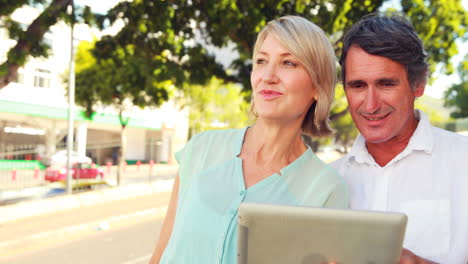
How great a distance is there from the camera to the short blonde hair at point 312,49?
180cm

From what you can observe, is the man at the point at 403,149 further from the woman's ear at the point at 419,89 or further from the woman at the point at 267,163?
the woman at the point at 267,163

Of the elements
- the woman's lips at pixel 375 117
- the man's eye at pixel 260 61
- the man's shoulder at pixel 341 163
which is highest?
the man's eye at pixel 260 61

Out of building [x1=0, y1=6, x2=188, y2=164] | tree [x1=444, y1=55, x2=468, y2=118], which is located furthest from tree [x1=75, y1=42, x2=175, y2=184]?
tree [x1=444, y1=55, x2=468, y2=118]

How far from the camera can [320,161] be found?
6.35 ft

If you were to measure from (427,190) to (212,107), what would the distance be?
113 feet

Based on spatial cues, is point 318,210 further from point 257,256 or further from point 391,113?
point 391,113

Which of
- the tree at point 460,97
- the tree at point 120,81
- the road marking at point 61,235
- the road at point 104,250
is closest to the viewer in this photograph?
the road at point 104,250

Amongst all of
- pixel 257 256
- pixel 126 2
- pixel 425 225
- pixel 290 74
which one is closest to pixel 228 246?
pixel 257 256

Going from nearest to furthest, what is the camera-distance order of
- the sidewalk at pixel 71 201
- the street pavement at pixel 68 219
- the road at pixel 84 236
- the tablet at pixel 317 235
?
the tablet at pixel 317 235 < the road at pixel 84 236 < the street pavement at pixel 68 219 < the sidewalk at pixel 71 201

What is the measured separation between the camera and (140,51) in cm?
1165

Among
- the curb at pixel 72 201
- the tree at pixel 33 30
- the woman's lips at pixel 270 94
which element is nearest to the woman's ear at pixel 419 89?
the woman's lips at pixel 270 94

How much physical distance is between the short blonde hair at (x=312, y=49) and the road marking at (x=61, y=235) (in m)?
7.52

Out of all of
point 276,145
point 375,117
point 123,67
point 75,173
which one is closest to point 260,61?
point 276,145

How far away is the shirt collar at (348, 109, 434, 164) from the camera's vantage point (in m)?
2.04
